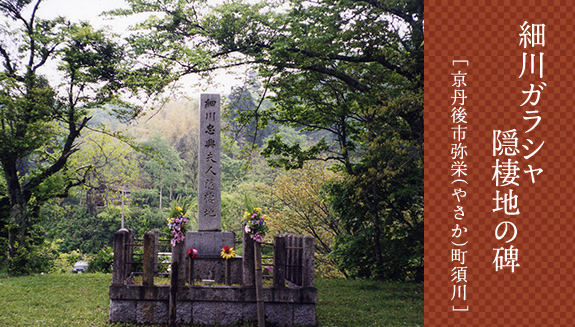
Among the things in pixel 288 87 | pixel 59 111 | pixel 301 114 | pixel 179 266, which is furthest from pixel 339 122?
pixel 59 111

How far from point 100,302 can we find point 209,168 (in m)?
3.24

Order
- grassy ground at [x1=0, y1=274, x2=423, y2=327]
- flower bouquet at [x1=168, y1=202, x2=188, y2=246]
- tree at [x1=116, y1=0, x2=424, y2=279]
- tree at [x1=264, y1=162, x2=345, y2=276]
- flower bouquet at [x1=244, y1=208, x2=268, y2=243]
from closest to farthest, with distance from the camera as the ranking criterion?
flower bouquet at [x1=244, y1=208, x2=268, y2=243]
flower bouquet at [x1=168, y1=202, x2=188, y2=246]
grassy ground at [x1=0, y1=274, x2=423, y2=327]
tree at [x1=116, y1=0, x2=424, y2=279]
tree at [x1=264, y1=162, x2=345, y2=276]

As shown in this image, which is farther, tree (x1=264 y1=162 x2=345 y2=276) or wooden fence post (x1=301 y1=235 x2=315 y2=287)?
tree (x1=264 y1=162 x2=345 y2=276)

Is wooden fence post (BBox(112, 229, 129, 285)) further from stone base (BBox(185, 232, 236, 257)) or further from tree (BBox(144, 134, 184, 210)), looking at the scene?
tree (BBox(144, 134, 184, 210))

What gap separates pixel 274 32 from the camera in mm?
→ 10727

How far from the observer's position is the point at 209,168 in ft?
28.4

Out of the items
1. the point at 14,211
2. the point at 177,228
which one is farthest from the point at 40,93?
the point at 177,228

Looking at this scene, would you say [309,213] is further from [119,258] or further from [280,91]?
[119,258]

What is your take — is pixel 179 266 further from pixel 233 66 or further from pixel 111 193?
pixel 111 193

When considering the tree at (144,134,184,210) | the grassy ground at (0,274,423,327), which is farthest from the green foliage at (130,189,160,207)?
the grassy ground at (0,274,423,327)

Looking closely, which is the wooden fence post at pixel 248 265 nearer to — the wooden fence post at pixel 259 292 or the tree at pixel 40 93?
the wooden fence post at pixel 259 292

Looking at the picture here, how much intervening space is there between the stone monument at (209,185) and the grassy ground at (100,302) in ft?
6.89

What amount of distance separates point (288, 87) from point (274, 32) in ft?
4.95

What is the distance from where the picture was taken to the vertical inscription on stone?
8.58 m
